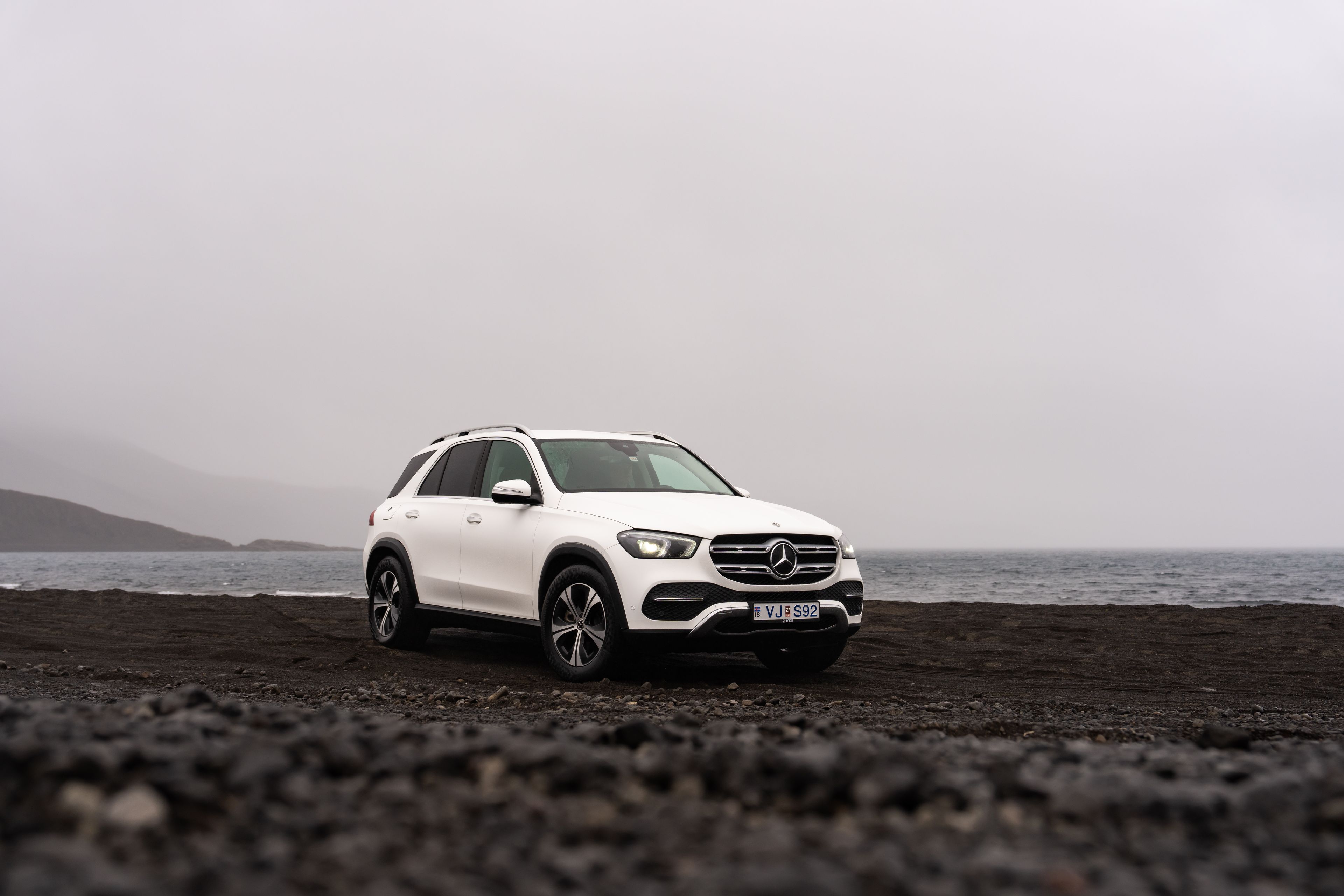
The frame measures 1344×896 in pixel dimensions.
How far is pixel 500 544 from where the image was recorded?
8.06m

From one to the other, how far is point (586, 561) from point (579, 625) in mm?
506

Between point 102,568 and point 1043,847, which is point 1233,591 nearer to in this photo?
point 1043,847

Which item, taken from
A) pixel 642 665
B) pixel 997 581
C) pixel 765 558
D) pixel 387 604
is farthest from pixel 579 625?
pixel 997 581

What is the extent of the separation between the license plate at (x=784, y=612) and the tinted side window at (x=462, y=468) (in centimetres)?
310

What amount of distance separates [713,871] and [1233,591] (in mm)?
31845

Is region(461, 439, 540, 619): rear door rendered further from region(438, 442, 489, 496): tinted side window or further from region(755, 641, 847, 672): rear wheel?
region(755, 641, 847, 672): rear wheel

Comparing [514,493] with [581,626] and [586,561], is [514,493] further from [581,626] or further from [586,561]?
[581,626]

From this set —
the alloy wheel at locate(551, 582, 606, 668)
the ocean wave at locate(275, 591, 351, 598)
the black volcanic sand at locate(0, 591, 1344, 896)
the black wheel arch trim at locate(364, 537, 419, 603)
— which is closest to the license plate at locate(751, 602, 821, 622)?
the alloy wheel at locate(551, 582, 606, 668)

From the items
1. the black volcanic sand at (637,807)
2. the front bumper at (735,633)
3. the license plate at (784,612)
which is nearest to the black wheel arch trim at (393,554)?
the front bumper at (735,633)

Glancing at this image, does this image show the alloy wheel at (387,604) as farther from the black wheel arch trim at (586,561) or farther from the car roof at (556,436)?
the black wheel arch trim at (586,561)

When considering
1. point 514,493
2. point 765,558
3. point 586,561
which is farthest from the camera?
point 514,493

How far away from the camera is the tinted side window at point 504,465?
27.6 feet

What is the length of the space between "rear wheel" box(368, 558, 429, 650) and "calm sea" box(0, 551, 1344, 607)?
38.6ft

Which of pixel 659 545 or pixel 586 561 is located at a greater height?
pixel 659 545
